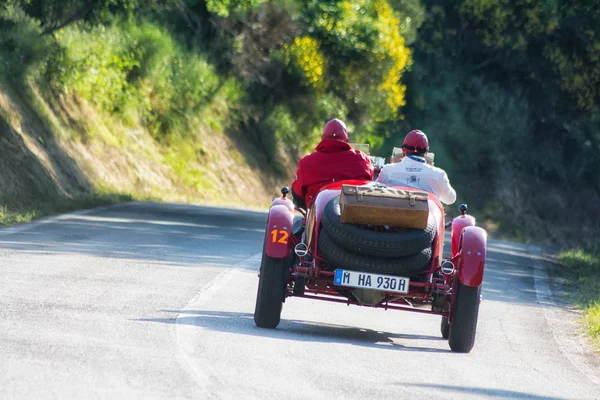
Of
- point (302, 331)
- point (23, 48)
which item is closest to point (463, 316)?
point (302, 331)

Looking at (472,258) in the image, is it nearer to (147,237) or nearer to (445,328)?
(445,328)

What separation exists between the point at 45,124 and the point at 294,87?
595 inches

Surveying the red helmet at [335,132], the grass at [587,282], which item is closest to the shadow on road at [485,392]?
the red helmet at [335,132]

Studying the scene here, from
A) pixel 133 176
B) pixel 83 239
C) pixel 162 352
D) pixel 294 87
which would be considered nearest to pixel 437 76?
pixel 294 87

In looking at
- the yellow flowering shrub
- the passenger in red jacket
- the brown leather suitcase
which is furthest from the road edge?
the yellow flowering shrub

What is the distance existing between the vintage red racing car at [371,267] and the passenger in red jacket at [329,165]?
0.75 m

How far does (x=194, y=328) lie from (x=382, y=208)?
1.68 meters

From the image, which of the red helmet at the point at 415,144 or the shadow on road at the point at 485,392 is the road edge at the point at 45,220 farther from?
the shadow on road at the point at 485,392

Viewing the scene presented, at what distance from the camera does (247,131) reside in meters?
41.8

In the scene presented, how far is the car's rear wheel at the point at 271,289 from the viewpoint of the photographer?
10.2m

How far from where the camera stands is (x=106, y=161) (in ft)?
100

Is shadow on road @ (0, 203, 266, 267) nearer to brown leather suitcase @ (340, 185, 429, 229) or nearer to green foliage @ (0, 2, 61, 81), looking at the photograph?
green foliage @ (0, 2, 61, 81)

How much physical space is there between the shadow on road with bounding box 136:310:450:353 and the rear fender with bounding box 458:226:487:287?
63cm

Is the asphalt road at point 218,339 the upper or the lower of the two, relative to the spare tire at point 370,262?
lower
